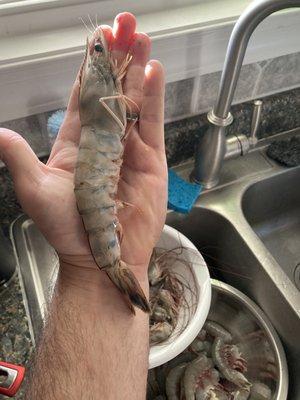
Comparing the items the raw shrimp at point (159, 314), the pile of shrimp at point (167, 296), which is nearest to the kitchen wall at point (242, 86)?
the pile of shrimp at point (167, 296)

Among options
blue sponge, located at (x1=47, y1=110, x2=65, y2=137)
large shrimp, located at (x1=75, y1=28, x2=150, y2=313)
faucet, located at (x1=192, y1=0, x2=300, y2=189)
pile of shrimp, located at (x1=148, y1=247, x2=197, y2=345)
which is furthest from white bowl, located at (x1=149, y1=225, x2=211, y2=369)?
blue sponge, located at (x1=47, y1=110, x2=65, y2=137)

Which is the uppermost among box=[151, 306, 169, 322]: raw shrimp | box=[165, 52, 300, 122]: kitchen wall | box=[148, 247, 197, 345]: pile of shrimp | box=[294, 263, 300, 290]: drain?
box=[165, 52, 300, 122]: kitchen wall

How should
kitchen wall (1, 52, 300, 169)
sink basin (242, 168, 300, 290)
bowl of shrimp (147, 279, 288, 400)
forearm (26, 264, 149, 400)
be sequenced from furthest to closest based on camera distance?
sink basin (242, 168, 300, 290) < kitchen wall (1, 52, 300, 169) < bowl of shrimp (147, 279, 288, 400) < forearm (26, 264, 149, 400)

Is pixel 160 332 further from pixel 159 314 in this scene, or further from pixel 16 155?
pixel 16 155

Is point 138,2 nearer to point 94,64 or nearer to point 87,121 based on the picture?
point 94,64

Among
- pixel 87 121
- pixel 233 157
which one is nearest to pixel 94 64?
pixel 87 121

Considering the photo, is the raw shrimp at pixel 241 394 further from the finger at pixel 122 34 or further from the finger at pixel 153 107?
the finger at pixel 122 34

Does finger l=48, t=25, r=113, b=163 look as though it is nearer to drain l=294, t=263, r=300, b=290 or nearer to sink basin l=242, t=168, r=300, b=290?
sink basin l=242, t=168, r=300, b=290

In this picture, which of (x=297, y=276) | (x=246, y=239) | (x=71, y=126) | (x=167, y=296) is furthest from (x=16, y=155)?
(x=297, y=276)
